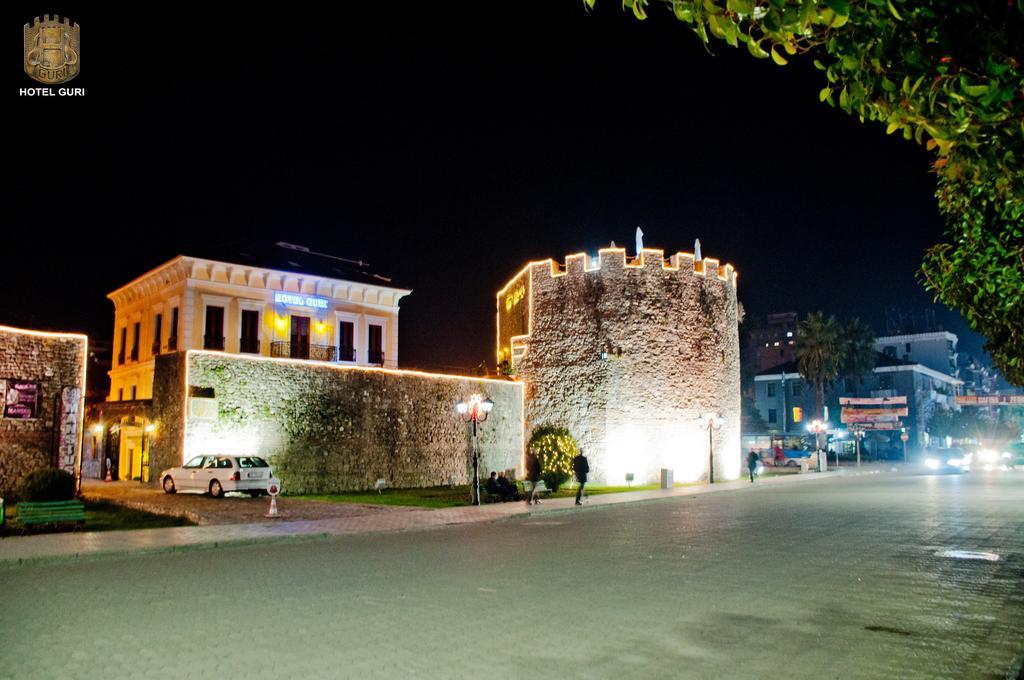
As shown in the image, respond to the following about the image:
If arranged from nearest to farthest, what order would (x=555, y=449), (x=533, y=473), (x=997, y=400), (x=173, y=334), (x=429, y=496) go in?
1. (x=533, y=473)
2. (x=429, y=496)
3. (x=555, y=449)
4. (x=173, y=334)
5. (x=997, y=400)

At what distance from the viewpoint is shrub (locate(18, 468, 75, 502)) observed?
700 inches

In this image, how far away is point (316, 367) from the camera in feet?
85.6

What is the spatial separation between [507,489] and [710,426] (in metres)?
12.0

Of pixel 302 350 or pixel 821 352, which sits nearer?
pixel 302 350

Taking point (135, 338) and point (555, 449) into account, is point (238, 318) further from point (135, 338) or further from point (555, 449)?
point (555, 449)

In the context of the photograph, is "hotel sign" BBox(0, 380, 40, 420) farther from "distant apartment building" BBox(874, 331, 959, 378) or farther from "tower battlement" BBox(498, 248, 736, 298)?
"distant apartment building" BBox(874, 331, 959, 378)

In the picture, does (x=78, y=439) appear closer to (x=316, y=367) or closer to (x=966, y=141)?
(x=316, y=367)

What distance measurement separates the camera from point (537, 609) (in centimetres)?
777

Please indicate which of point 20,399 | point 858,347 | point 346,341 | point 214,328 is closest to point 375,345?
point 346,341

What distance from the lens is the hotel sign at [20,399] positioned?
1995cm

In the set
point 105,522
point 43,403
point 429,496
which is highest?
point 43,403

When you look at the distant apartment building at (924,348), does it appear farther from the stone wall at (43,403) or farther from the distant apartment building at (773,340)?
the stone wall at (43,403)

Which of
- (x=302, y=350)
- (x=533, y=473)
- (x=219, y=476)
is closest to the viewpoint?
(x=219, y=476)

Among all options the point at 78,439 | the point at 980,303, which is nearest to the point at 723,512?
the point at 980,303
